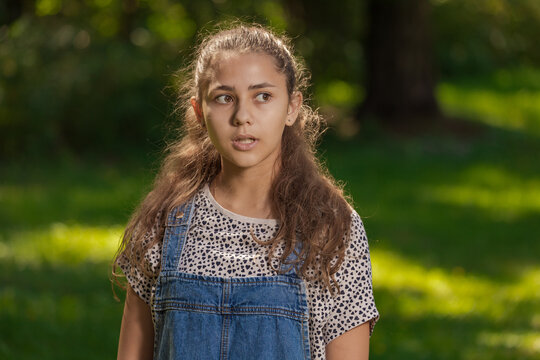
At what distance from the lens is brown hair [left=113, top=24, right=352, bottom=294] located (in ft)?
8.47

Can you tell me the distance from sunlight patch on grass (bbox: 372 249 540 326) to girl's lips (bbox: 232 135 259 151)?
396cm

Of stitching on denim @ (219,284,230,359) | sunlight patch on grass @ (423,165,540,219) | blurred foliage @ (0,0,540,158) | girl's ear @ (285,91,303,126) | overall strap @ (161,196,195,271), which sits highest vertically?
blurred foliage @ (0,0,540,158)

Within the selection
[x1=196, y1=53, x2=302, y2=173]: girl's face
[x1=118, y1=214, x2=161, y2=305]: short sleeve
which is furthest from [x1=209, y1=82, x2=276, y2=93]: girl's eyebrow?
[x1=118, y1=214, x2=161, y2=305]: short sleeve

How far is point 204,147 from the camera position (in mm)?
2885

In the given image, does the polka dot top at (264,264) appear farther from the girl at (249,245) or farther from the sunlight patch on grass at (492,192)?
the sunlight patch on grass at (492,192)

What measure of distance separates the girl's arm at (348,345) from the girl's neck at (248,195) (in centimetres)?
40

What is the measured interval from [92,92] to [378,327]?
7.15 metres

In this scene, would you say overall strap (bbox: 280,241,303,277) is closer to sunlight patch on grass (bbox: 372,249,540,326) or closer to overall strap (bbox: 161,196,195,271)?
overall strap (bbox: 161,196,195,271)

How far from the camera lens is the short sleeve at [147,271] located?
2.66 meters

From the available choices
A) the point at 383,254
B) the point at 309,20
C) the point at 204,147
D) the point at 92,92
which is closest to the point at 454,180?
the point at 383,254

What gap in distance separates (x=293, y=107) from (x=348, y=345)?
720 mm

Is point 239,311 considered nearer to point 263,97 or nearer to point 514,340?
point 263,97

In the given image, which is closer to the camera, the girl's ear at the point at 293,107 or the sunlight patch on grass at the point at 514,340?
the girl's ear at the point at 293,107

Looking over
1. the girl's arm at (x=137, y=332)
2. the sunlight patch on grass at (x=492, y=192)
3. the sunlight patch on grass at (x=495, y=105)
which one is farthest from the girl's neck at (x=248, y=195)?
the sunlight patch on grass at (x=495, y=105)
